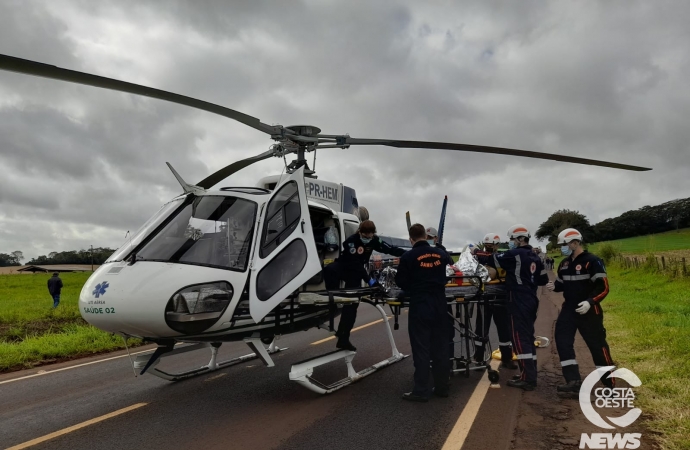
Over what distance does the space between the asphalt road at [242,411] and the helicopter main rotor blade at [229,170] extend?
2793 mm

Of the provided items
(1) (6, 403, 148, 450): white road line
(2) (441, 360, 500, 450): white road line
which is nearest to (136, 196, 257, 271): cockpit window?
(1) (6, 403, 148, 450): white road line

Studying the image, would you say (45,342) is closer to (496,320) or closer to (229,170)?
(229,170)

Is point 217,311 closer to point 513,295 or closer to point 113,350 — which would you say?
point 513,295

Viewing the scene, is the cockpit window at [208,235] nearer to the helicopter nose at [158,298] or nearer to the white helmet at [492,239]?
the helicopter nose at [158,298]

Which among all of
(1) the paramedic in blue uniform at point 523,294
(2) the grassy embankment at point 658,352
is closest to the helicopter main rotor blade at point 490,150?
(1) the paramedic in blue uniform at point 523,294

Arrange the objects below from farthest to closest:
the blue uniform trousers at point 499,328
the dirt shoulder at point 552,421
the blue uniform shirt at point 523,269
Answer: the blue uniform trousers at point 499,328 → the blue uniform shirt at point 523,269 → the dirt shoulder at point 552,421

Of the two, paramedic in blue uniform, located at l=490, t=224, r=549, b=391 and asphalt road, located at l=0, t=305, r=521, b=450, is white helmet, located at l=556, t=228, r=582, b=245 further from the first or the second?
asphalt road, located at l=0, t=305, r=521, b=450

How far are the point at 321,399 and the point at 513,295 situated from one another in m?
2.93

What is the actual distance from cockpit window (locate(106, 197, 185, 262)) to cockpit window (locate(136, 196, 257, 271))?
0.12 m

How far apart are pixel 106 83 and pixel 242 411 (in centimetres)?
369

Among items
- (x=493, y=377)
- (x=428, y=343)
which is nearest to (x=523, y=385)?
(x=493, y=377)

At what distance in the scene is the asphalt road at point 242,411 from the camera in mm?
4543

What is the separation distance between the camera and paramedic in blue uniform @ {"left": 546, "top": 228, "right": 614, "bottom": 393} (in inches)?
228

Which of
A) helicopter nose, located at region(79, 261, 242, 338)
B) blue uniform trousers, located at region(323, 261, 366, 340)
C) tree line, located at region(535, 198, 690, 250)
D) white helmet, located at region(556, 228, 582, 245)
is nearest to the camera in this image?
helicopter nose, located at region(79, 261, 242, 338)
